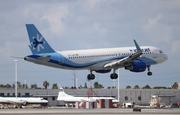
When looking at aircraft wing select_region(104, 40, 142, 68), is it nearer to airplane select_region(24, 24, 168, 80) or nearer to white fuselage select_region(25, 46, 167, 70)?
airplane select_region(24, 24, 168, 80)

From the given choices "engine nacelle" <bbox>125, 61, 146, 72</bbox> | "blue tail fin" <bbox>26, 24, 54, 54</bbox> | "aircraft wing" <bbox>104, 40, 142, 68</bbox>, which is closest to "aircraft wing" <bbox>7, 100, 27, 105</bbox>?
"blue tail fin" <bbox>26, 24, 54, 54</bbox>

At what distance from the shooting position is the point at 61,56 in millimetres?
102312

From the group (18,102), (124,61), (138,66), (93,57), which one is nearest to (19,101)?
(18,102)

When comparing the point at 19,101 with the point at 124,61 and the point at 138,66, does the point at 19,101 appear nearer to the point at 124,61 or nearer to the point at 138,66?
the point at 124,61

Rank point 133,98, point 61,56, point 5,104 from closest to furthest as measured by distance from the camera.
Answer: point 61,56 → point 5,104 → point 133,98

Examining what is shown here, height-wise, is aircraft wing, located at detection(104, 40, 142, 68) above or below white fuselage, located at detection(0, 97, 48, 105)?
above

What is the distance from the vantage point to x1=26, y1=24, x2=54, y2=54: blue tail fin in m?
103

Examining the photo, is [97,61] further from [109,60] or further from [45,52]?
[45,52]

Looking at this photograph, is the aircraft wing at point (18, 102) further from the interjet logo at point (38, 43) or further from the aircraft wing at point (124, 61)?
the aircraft wing at point (124, 61)

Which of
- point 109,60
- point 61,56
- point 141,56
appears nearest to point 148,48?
point 141,56

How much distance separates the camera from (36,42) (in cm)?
10388

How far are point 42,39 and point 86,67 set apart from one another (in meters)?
11.1

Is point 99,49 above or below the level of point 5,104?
above

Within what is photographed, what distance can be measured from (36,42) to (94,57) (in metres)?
12.6
